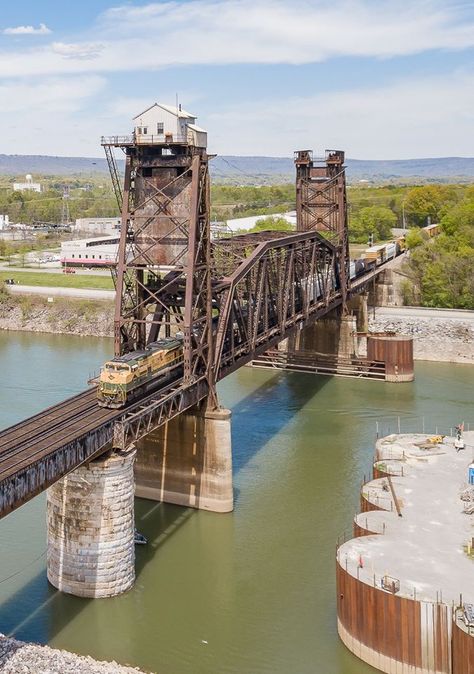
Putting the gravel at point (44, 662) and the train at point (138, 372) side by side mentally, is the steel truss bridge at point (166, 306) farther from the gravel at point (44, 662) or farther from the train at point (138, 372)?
the gravel at point (44, 662)

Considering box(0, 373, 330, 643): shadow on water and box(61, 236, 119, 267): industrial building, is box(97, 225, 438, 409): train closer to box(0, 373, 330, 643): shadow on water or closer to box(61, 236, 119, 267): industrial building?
box(0, 373, 330, 643): shadow on water

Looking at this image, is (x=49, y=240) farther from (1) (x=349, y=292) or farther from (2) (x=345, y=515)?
(2) (x=345, y=515)

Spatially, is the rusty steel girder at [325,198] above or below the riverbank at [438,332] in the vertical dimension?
above

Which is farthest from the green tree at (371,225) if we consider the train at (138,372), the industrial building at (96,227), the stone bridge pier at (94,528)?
the stone bridge pier at (94,528)

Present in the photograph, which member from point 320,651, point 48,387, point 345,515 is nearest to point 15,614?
point 320,651

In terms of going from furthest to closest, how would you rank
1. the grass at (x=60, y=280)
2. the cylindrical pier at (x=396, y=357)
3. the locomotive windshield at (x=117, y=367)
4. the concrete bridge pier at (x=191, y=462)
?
the grass at (x=60, y=280) < the cylindrical pier at (x=396, y=357) < the concrete bridge pier at (x=191, y=462) < the locomotive windshield at (x=117, y=367)

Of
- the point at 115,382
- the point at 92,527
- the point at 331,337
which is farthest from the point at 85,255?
the point at 92,527

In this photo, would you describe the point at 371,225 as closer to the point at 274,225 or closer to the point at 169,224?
the point at 274,225
